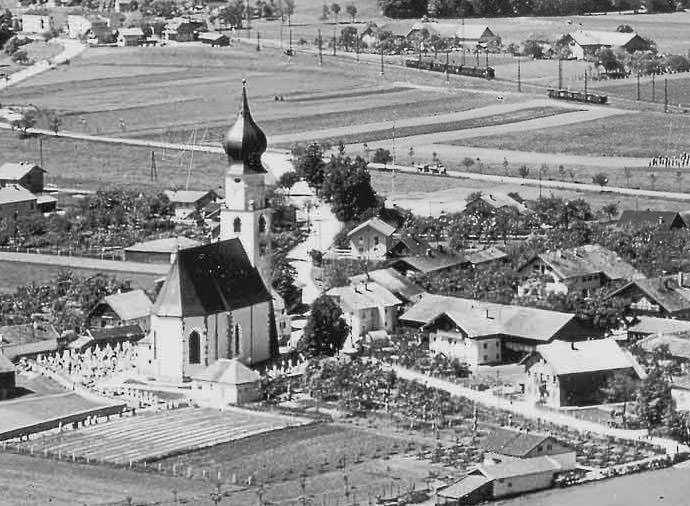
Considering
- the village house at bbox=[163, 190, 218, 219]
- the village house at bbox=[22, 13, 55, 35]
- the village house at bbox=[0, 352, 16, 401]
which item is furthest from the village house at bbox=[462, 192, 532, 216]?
the village house at bbox=[22, 13, 55, 35]

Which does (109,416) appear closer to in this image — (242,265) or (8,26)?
(242,265)

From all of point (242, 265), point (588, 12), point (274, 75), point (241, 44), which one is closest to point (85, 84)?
point (274, 75)

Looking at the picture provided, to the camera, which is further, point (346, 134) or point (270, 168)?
point (346, 134)

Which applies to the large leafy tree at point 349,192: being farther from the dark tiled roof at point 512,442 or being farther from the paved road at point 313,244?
the dark tiled roof at point 512,442

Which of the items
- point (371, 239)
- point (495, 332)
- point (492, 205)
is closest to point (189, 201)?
point (492, 205)

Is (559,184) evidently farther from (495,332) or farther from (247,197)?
(495,332)

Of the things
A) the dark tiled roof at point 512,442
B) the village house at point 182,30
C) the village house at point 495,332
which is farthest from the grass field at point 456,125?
the dark tiled roof at point 512,442
